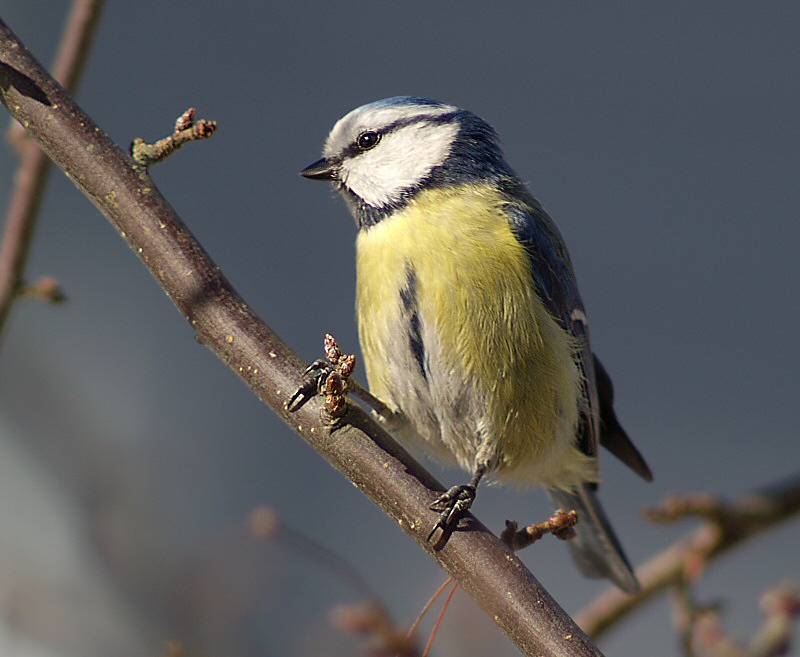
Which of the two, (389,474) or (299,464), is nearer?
(389,474)

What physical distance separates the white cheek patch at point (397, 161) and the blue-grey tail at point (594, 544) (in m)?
0.79

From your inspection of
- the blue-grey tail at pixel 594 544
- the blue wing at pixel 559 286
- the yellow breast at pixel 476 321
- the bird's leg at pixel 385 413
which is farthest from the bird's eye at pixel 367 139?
the blue-grey tail at pixel 594 544

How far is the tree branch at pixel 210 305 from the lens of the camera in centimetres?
123

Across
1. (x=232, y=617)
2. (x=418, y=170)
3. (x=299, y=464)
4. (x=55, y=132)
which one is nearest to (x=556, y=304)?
(x=418, y=170)

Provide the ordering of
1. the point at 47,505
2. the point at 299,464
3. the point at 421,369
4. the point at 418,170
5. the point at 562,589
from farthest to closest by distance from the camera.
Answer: the point at 299,464
the point at 562,589
the point at 47,505
the point at 418,170
the point at 421,369

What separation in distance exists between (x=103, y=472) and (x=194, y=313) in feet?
3.37

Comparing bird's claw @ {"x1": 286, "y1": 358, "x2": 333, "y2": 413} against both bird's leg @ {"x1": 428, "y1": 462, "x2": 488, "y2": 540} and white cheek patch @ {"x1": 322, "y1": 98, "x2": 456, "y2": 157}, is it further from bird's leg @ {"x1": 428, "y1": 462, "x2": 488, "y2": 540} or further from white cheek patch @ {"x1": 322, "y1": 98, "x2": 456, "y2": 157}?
white cheek patch @ {"x1": 322, "y1": 98, "x2": 456, "y2": 157}

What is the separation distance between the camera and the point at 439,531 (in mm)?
1213

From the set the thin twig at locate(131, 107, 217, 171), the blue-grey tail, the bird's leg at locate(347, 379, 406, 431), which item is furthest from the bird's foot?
the blue-grey tail

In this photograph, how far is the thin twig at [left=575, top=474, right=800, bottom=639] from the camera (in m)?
1.79

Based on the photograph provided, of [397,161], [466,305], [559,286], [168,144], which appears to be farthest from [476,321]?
[168,144]

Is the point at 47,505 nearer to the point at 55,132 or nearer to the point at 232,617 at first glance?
the point at 232,617

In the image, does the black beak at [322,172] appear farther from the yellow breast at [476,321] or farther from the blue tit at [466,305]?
the yellow breast at [476,321]

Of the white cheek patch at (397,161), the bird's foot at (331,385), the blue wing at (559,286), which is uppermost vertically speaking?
the white cheek patch at (397,161)
